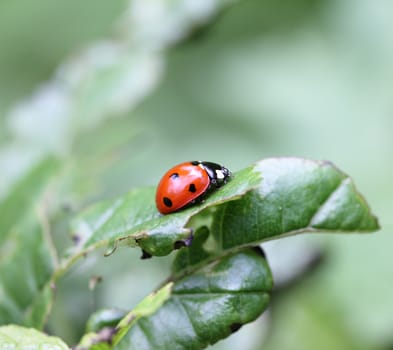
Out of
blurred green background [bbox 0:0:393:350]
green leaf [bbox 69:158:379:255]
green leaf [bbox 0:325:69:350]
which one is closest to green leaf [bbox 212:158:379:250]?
green leaf [bbox 69:158:379:255]

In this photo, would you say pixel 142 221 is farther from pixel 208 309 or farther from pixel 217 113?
pixel 217 113

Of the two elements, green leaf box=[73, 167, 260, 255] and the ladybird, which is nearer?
green leaf box=[73, 167, 260, 255]

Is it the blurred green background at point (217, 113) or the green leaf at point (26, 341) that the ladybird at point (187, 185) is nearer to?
the green leaf at point (26, 341)

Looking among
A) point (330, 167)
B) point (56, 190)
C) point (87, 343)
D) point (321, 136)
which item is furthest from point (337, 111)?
point (87, 343)

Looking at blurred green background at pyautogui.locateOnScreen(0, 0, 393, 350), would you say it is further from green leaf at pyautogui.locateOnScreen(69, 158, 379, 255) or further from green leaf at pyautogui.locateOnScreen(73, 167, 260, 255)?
green leaf at pyautogui.locateOnScreen(69, 158, 379, 255)

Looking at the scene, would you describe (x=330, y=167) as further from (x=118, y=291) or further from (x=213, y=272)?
(x=118, y=291)
